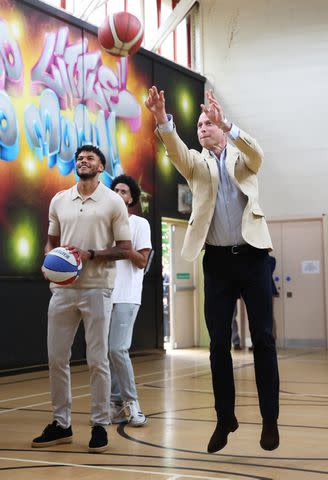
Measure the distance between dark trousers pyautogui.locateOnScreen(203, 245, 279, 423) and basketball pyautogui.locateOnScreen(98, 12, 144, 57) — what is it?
5.15 metres

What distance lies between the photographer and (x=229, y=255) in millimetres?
4031

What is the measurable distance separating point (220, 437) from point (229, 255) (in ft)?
3.14

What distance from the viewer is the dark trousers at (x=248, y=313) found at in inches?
157

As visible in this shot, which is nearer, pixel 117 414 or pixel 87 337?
pixel 87 337

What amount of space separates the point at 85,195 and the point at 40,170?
18.8 ft

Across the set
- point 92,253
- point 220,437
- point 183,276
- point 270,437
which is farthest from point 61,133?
point 270,437

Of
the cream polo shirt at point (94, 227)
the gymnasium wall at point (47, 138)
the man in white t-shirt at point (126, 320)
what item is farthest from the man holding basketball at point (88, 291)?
the gymnasium wall at point (47, 138)

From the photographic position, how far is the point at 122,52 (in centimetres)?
869

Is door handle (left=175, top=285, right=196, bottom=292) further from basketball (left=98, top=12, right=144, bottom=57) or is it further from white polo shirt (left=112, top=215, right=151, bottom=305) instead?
white polo shirt (left=112, top=215, right=151, bottom=305)

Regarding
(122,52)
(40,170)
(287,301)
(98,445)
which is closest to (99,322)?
(98,445)

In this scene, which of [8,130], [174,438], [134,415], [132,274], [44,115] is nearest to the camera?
[174,438]

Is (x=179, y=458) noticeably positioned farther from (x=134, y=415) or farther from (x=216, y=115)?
(x=216, y=115)

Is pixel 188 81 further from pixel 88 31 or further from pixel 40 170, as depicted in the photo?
pixel 40 170

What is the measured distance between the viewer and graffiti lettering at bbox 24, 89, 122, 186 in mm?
10500
